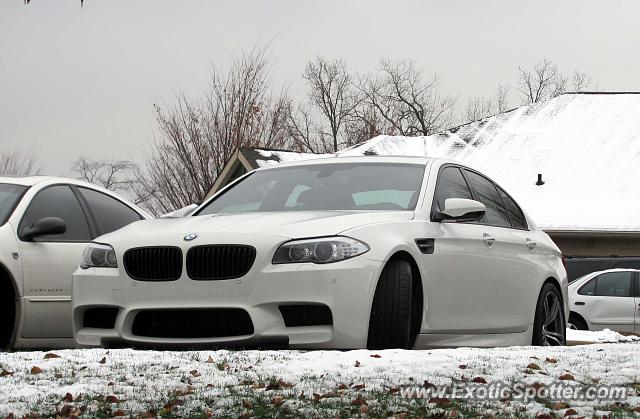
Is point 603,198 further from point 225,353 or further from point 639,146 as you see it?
point 225,353

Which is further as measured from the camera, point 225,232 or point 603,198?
point 603,198

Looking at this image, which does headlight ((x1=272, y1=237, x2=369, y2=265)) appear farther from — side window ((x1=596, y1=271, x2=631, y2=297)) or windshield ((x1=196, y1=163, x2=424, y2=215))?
side window ((x1=596, y1=271, x2=631, y2=297))

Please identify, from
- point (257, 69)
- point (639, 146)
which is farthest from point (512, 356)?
point (257, 69)

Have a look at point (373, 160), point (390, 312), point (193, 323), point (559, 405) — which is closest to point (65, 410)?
point (193, 323)

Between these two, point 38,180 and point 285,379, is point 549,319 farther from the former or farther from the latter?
point 38,180

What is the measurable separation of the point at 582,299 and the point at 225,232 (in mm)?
13801

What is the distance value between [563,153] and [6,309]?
27.3m

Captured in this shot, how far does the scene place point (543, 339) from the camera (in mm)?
8617

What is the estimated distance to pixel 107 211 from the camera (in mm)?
9422

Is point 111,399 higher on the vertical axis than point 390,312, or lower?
lower

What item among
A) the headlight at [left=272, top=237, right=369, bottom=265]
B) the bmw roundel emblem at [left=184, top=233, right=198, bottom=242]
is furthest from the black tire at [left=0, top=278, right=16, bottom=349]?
the headlight at [left=272, top=237, right=369, bottom=265]

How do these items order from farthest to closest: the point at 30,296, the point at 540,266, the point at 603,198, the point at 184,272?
the point at 603,198 → the point at 540,266 → the point at 30,296 → the point at 184,272

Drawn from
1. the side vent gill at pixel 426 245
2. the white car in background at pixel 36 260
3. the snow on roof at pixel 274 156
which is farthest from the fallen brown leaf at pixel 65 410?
the snow on roof at pixel 274 156

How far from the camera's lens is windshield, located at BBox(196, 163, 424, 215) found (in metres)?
7.69
